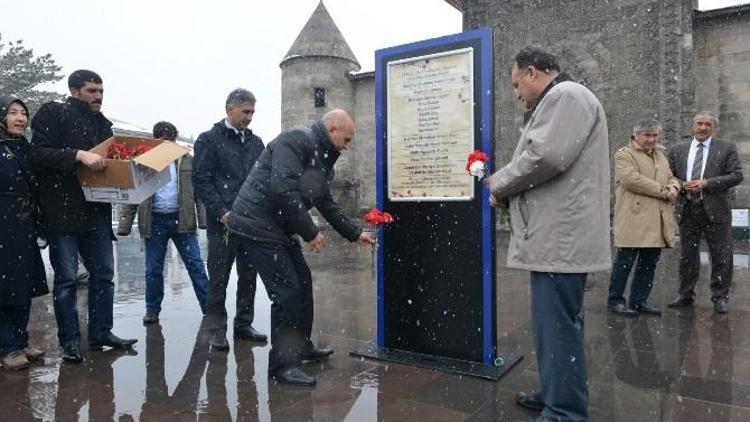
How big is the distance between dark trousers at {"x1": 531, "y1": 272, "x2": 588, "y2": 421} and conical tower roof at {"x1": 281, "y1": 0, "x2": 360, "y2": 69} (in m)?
18.8

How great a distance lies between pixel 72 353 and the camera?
3.96m

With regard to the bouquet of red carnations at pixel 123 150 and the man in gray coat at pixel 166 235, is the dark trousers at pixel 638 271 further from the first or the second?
the bouquet of red carnations at pixel 123 150

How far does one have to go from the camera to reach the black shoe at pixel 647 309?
521 centimetres

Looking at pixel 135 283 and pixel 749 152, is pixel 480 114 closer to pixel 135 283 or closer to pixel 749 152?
pixel 135 283

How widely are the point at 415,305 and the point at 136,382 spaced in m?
1.94

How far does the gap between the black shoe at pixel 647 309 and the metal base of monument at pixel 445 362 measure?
2058mm

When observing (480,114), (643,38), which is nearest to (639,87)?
(643,38)

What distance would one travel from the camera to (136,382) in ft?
11.6

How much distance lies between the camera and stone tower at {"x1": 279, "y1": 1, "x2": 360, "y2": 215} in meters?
20.3

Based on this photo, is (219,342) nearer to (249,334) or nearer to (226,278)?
(249,334)

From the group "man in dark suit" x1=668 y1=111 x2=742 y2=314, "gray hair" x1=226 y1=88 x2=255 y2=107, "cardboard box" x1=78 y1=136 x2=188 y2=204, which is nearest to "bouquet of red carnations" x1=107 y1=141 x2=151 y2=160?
"cardboard box" x1=78 y1=136 x2=188 y2=204

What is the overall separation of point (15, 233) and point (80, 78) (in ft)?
4.09

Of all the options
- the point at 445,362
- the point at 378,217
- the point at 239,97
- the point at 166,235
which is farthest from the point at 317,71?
the point at 445,362

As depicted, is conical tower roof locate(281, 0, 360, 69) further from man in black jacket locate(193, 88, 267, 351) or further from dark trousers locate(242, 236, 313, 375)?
dark trousers locate(242, 236, 313, 375)
